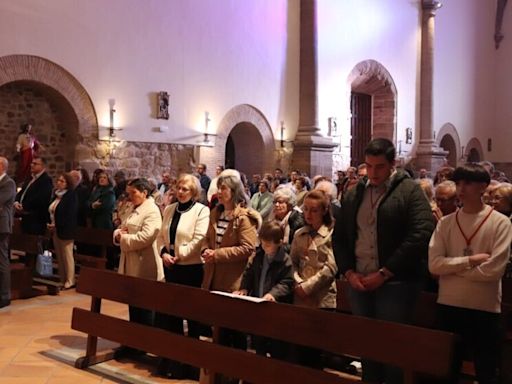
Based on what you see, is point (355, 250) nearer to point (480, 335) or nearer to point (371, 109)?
point (480, 335)

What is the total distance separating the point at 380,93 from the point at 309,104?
12.7ft

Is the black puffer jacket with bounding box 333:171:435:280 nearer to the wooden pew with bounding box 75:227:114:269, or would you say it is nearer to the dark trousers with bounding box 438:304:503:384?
the dark trousers with bounding box 438:304:503:384

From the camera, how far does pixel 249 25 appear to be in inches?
484

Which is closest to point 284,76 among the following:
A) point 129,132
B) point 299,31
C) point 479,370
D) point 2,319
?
point 299,31

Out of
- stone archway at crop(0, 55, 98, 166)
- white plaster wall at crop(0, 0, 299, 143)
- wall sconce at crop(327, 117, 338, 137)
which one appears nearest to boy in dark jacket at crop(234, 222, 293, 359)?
stone archway at crop(0, 55, 98, 166)

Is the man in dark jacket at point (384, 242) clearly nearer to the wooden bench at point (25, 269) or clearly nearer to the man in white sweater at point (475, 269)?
the man in white sweater at point (475, 269)

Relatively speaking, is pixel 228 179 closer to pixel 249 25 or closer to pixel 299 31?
pixel 249 25

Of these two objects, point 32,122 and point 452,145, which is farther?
point 452,145

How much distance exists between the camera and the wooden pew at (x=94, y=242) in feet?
21.5

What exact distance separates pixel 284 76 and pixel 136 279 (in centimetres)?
998

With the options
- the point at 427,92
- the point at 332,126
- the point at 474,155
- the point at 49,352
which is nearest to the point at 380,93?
the point at 427,92

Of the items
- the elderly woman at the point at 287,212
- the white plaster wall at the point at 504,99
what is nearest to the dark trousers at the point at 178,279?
the elderly woman at the point at 287,212

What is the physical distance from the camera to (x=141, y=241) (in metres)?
4.17

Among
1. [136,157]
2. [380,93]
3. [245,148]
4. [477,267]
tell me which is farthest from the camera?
[380,93]
